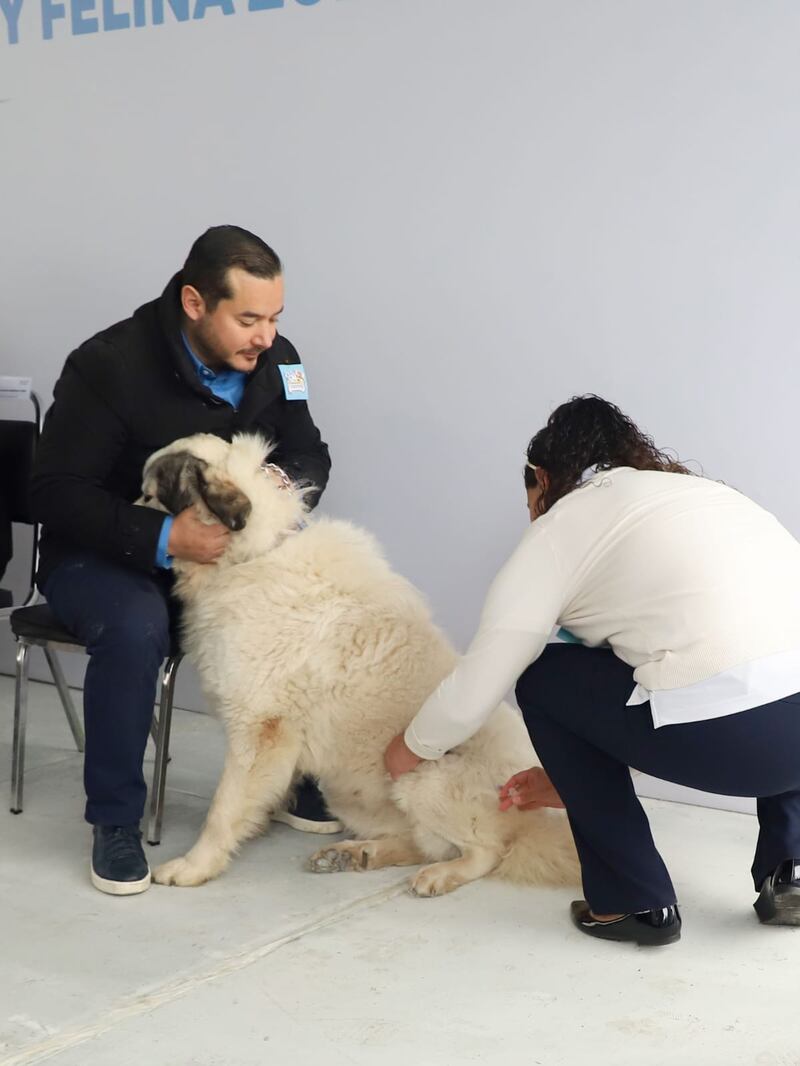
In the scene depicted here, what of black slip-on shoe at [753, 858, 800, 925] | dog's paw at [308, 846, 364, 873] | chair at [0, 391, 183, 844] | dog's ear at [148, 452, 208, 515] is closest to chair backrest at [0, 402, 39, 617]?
chair at [0, 391, 183, 844]

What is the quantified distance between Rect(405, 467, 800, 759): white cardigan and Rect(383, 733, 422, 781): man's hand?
11.1 inches

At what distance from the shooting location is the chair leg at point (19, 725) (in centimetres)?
353

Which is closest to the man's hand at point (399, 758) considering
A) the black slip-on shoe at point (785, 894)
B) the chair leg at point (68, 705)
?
the black slip-on shoe at point (785, 894)

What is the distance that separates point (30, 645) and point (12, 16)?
8.94 ft

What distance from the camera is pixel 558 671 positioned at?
2701 mm

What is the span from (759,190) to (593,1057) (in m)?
2.38

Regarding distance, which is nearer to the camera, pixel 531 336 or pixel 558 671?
pixel 558 671

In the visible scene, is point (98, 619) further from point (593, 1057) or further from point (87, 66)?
point (87, 66)

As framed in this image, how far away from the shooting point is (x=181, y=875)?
9.99ft

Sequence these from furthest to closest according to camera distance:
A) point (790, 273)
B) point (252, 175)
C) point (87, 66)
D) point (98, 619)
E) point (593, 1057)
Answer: point (87, 66), point (252, 175), point (790, 273), point (98, 619), point (593, 1057)

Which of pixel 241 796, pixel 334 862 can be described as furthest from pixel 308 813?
pixel 241 796

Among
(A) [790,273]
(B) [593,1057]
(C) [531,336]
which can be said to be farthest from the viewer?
(C) [531,336]

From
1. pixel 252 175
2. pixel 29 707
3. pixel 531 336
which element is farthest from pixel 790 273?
pixel 29 707

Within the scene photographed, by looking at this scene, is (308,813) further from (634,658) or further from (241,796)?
(634,658)
